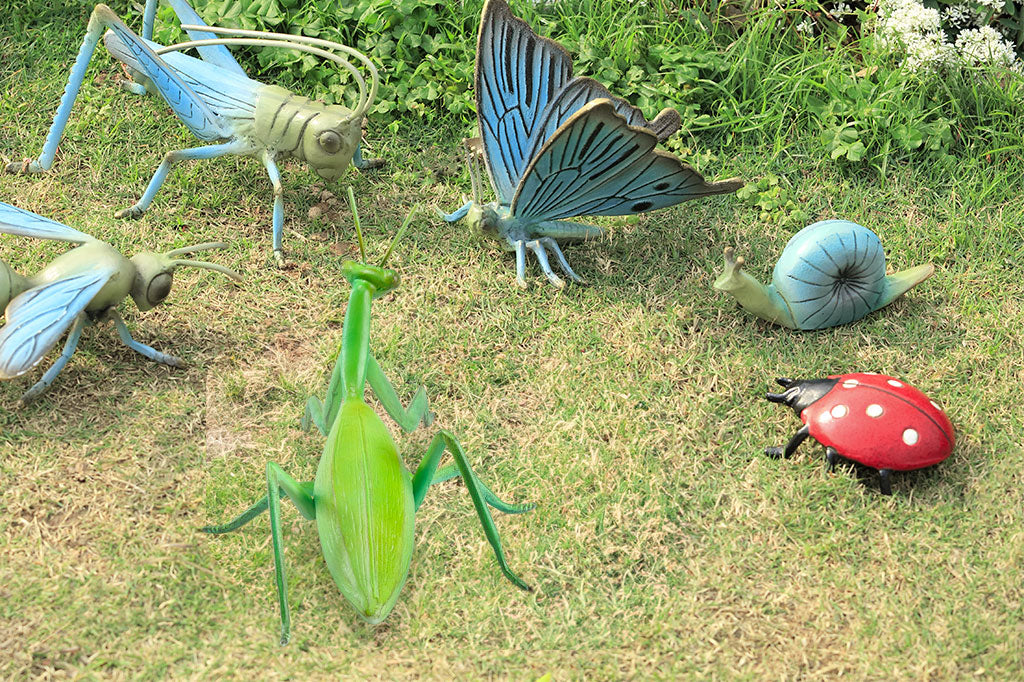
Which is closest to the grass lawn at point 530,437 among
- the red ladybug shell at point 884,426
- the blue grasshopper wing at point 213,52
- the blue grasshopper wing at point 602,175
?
the red ladybug shell at point 884,426

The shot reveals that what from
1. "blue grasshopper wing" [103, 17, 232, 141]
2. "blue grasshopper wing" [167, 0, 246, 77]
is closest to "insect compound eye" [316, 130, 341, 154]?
"blue grasshopper wing" [103, 17, 232, 141]

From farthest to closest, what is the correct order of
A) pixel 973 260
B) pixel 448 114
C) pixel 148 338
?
pixel 448 114, pixel 973 260, pixel 148 338

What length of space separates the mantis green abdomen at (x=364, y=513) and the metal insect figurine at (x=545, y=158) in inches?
43.9

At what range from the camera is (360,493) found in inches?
88.8

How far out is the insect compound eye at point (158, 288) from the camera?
114 inches

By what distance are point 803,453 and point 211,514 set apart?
63.4 inches

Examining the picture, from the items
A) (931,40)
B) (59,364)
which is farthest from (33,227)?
(931,40)

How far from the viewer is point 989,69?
383 centimetres

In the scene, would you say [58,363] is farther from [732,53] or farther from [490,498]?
[732,53]

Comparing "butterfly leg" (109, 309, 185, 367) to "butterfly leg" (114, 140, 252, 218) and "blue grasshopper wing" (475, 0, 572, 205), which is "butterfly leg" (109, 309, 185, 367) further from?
"blue grasshopper wing" (475, 0, 572, 205)

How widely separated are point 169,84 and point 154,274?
0.67m

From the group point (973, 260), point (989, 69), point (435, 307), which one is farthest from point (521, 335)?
point (989, 69)

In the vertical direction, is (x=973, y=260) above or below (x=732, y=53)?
below

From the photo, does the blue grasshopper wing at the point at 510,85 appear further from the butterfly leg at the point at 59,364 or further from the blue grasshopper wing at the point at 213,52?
the butterfly leg at the point at 59,364
